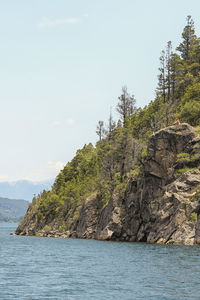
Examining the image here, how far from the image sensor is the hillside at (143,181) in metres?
61.0

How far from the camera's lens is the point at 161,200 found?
6412cm

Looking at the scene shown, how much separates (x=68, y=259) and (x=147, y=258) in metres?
9.10

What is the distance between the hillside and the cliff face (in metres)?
0.15

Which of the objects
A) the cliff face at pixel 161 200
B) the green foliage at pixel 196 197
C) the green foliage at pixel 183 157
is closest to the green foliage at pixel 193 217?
the cliff face at pixel 161 200

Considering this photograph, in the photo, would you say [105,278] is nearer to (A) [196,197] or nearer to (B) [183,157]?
(A) [196,197]

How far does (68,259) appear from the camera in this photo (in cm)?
4375

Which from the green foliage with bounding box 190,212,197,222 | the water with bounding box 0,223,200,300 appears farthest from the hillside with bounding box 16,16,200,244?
the water with bounding box 0,223,200,300

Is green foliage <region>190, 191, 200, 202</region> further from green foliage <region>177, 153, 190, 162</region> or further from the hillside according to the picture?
green foliage <region>177, 153, 190, 162</region>

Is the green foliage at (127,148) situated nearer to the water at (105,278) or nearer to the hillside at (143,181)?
the hillside at (143,181)

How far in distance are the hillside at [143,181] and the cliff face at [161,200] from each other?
146mm

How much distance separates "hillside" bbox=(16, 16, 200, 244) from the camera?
200 ft

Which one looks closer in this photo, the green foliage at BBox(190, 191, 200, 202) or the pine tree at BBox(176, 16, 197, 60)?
the green foliage at BBox(190, 191, 200, 202)

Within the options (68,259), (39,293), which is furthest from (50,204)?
(39,293)

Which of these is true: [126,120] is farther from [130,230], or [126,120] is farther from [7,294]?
[7,294]
